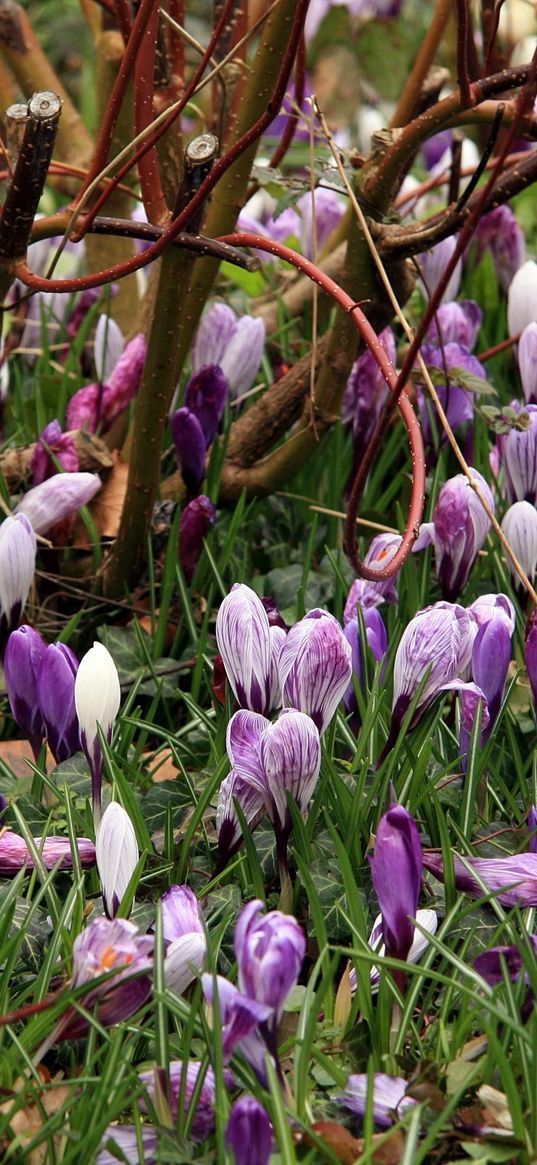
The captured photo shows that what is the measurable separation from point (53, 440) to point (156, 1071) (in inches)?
53.1

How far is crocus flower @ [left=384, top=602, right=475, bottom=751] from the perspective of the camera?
1503mm

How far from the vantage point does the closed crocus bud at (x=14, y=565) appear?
182cm

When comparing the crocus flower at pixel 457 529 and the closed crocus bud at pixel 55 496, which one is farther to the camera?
the closed crocus bud at pixel 55 496

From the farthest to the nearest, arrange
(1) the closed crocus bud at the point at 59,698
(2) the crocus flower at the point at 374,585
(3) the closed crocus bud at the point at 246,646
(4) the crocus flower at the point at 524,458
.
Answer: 1. (4) the crocus flower at the point at 524,458
2. (2) the crocus flower at the point at 374,585
3. (1) the closed crocus bud at the point at 59,698
4. (3) the closed crocus bud at the point at 246,646

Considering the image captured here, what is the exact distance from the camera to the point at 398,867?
4.02 feet

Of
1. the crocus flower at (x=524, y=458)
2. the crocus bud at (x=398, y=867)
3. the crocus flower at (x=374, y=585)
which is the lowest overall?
the crocus bud at (x=398, y=867)

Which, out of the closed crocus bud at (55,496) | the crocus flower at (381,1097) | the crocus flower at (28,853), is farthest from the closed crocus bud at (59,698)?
the crocus flower at (381,1097)

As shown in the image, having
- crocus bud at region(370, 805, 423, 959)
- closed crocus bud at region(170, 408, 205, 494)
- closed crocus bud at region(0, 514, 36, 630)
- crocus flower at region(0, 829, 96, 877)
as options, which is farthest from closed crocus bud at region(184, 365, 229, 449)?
crocus bud at region(370, 805, 423, 959)

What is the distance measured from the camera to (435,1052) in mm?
1325

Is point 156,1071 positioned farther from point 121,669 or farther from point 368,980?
point 121,669

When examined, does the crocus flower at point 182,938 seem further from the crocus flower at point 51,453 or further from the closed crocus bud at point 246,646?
the crocus flower at point 51,453

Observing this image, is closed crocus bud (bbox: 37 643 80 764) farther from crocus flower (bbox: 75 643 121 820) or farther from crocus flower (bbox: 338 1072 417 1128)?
crocus flower (bbox: 338 1072 417 1128)

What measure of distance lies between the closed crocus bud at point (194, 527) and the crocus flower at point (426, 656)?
0.68 metres

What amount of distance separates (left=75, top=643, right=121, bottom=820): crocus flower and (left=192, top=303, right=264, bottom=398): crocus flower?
3.46 ft
